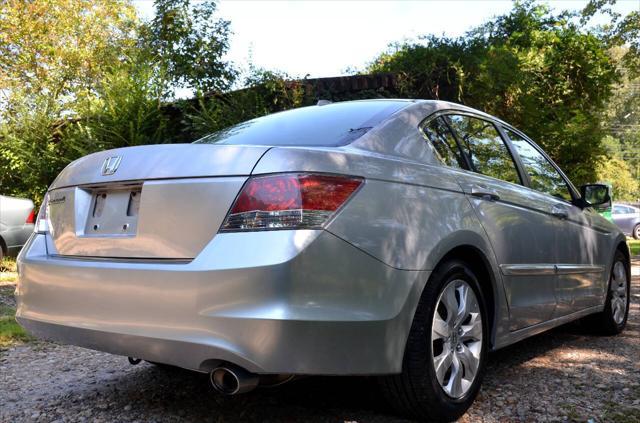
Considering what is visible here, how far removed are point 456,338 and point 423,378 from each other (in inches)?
14.7

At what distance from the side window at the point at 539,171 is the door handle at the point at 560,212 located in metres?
0.14

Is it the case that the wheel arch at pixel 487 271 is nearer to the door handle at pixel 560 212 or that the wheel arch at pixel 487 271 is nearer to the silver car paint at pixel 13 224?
the door handle at pixel 560 212

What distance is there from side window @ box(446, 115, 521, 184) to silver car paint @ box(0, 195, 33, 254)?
280 inches

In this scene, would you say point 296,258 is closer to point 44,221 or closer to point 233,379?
point 233,379

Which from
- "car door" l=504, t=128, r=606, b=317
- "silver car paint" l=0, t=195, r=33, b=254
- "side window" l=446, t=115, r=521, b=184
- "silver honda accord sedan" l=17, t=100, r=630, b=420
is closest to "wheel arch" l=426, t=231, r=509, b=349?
"silver honda accord sedan" l=17, t=100, r=630, b=420

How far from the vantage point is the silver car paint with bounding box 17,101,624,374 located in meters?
2.12

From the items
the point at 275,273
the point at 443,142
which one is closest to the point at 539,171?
the point at 443,142

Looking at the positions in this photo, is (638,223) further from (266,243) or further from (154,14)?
(266,243)

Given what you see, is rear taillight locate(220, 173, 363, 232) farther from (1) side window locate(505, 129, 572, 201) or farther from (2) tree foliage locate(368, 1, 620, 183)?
(2) tree foliage locate(368, 1, 620, 183)

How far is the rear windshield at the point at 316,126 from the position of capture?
2807 mm

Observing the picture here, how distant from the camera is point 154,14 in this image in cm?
1148

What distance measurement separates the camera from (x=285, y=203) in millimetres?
2203

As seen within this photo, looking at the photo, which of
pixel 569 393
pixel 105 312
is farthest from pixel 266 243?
pixel 569 393

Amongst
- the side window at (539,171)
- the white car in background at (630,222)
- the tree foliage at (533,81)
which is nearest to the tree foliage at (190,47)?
the tree foliage at (533,81)
